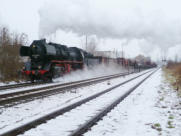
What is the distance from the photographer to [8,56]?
18656 millimetres

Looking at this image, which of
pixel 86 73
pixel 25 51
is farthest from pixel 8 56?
pixel 86 73

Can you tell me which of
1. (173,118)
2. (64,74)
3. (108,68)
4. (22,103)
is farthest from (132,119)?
(108,68)

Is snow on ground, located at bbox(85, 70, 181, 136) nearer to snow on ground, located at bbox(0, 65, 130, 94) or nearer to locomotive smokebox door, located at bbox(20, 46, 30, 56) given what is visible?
snow on ground, located at bbox(0, 65, 130, 94)

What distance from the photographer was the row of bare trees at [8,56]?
18.4m

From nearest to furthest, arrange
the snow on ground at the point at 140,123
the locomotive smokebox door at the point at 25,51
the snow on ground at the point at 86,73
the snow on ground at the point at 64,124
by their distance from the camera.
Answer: the snow on ground at the point at 64,124 → the snow on ground at the point at 140,123 → the locomotive smokebox door at the point at 25,51 → the snow on ground at the point at 86,73

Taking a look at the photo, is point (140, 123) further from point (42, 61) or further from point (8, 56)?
point (8, 56)

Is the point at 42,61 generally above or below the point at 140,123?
above

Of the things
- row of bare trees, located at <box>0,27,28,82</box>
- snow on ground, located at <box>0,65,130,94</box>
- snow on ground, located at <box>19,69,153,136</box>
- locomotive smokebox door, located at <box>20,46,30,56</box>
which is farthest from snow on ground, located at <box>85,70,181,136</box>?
row of bare trees, located at <box>0,27,28,82</box>

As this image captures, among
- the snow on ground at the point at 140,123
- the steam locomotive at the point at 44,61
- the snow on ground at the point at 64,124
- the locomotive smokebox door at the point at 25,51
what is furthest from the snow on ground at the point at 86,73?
the snow on ground at the point at 140,123

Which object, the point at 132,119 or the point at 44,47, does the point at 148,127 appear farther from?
the point at 44,47

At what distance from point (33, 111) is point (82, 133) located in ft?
8.57

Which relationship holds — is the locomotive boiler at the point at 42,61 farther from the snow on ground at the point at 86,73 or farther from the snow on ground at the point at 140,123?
the snow on ground at the point at 140,123

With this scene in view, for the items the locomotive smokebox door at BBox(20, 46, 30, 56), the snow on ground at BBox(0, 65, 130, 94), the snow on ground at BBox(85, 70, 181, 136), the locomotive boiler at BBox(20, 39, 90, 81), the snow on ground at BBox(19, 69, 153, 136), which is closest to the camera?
the snow on ground at BBox(19, 69, 153, 136)

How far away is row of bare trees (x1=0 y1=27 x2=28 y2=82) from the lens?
18375 mm
